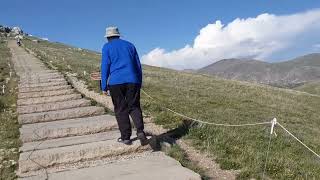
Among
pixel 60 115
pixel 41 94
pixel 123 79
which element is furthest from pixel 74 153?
pixel 41 94

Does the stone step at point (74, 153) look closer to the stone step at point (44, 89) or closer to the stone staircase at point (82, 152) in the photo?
the stone staircase at point (82, 152)

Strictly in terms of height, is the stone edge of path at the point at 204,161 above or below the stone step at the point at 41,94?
below

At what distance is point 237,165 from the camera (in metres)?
10.0

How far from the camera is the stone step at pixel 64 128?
1168 cm

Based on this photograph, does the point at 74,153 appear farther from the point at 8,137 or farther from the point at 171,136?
the point at 171,136

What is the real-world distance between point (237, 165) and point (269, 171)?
673mm

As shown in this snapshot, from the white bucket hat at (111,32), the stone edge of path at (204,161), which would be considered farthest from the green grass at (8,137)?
the stone edge of path at (204,161)

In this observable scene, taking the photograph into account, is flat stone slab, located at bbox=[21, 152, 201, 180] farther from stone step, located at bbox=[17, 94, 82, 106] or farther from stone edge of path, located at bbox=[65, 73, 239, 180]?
stone step, located at bbox=[17, 94, 82, 106]

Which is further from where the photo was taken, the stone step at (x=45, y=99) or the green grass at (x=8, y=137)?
the stone step at (x=45, y=99)

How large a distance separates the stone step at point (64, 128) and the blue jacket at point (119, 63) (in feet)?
7.04

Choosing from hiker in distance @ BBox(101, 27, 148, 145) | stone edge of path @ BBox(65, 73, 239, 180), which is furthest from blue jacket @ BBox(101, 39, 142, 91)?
stone edge of path @ BBox(65, 73, 239, 180)

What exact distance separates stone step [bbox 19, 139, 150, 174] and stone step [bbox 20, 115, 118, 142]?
1.61 metres

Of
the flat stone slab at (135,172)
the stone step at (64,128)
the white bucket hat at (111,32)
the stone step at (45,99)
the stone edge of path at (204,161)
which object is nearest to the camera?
the flat stone slab at (135,172)

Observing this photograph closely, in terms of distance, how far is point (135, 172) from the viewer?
894 cm
